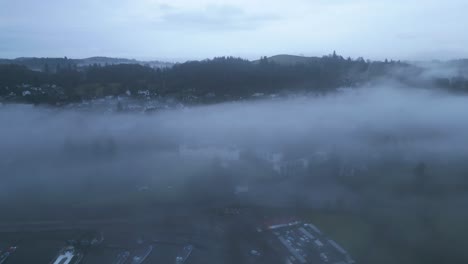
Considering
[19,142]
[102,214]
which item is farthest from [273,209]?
A: [19,142]

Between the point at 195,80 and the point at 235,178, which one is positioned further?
the point at 195,80

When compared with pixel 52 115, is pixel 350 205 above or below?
below

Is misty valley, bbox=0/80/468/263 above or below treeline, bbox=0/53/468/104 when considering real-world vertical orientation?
below

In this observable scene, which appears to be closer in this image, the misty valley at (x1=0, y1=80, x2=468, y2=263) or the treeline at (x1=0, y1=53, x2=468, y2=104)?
the misty valley at (x1=0, y1=80, x2=468, y2=263)

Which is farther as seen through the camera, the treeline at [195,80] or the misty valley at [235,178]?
the treeline at [195,80]

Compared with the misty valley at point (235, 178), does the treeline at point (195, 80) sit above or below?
above

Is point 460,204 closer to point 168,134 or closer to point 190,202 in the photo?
point 190,202

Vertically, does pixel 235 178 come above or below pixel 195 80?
below

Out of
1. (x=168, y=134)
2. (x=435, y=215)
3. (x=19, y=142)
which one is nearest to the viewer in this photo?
(x=435, y=215)
